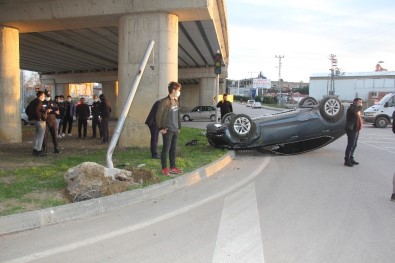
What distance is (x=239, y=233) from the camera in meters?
4.94

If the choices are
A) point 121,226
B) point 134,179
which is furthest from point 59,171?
point 121,226

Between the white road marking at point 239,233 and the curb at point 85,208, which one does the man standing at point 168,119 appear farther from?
the white road marking at point 239,233

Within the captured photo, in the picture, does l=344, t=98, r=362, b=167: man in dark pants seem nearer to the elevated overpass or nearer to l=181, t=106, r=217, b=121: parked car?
the elevated overpass

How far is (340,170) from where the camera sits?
31.2ft

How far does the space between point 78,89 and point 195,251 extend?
93.8 m

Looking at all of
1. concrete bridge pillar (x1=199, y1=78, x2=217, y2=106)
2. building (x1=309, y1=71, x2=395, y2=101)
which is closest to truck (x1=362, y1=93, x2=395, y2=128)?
concrete bridge pillar (x1=199, y1=78, x2=217, y2=106)

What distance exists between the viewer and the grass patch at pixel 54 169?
596 centimetres

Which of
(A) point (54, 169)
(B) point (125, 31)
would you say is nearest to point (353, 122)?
(A) point (54, 169)

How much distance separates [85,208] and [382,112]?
22936mm

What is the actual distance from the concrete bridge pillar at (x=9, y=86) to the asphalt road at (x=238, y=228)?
958 centimetres

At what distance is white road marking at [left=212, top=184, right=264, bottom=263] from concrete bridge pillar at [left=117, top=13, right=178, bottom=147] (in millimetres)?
6266

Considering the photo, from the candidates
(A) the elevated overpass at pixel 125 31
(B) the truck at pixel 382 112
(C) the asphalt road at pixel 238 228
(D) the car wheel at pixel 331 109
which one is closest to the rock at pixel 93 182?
(C) the asphalt road at pixel 238 228

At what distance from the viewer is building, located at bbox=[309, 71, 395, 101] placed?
224 feet

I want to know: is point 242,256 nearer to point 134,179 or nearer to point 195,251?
point 195,251
